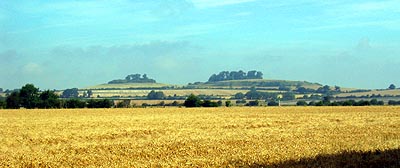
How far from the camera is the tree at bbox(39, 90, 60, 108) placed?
91000mm

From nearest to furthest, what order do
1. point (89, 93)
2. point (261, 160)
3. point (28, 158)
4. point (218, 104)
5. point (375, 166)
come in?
point (375, 166) < point (261, 160) < point (28, 158) < point (218, 104) < point (89, 93)

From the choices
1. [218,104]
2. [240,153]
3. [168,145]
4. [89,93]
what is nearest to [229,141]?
[168,145]

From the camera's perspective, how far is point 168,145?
22312 millimetres

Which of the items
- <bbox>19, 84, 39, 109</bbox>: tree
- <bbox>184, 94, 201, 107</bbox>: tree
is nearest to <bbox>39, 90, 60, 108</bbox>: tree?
<bbox>19, 84, 39, 109</bbox>: tree

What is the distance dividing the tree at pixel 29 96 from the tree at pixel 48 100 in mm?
899

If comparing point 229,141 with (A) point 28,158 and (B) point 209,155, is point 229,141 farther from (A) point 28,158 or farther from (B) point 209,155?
(A) point 28,158

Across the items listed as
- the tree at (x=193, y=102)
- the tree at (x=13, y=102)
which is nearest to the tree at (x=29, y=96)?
the tree at (x=13, y=102)

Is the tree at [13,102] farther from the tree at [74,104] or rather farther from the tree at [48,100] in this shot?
the tree at [74,104]

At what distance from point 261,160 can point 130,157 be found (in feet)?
14.2

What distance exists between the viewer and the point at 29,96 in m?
93.4

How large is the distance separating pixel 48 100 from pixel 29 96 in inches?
152

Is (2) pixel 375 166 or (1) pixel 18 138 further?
(1) pixel 18 138

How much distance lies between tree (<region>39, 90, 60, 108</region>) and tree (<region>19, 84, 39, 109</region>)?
→ 90 centimetres

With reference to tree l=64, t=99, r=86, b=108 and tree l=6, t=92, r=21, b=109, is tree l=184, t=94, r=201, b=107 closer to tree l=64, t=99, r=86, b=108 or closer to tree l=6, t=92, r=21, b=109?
tree l=64, t=99, r=86, b=108
